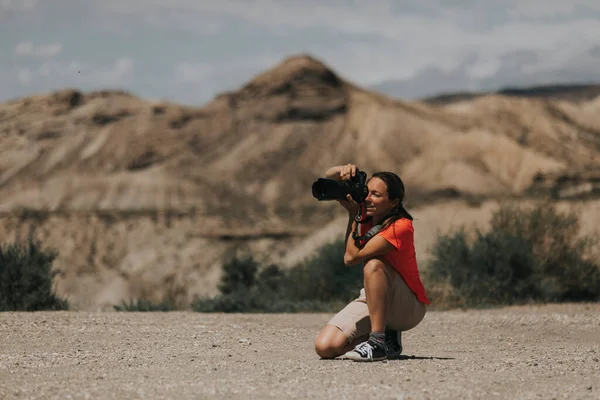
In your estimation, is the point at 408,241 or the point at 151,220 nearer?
the point at 408,241

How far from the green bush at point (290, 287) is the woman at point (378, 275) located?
25.9 ft

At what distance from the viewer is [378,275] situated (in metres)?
8.03

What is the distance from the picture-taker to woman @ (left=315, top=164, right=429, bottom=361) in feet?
26.2

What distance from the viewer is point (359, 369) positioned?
7.73 metres

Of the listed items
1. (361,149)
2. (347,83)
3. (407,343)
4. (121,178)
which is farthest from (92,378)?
(347,83)

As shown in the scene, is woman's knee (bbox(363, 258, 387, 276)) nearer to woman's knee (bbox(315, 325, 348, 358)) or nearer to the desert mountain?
woman's knee (bbox(315, 325, 348, 358))

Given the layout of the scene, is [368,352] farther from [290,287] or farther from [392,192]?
[290,287]

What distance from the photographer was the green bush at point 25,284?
591 inches

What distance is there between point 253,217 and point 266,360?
47.8 m

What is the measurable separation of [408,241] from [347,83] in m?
77.9

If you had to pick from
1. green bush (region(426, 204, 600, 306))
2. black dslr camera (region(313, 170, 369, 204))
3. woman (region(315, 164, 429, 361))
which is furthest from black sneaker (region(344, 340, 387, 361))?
green bush (region(426, 204, 600, 306))

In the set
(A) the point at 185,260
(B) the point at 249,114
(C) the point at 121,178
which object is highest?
(B) the point at 249,114

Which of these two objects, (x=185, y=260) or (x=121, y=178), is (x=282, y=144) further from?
(x=185, y=260)

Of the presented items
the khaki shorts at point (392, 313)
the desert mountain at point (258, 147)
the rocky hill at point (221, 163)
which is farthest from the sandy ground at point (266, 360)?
the desert mountain at point (258, 147)
